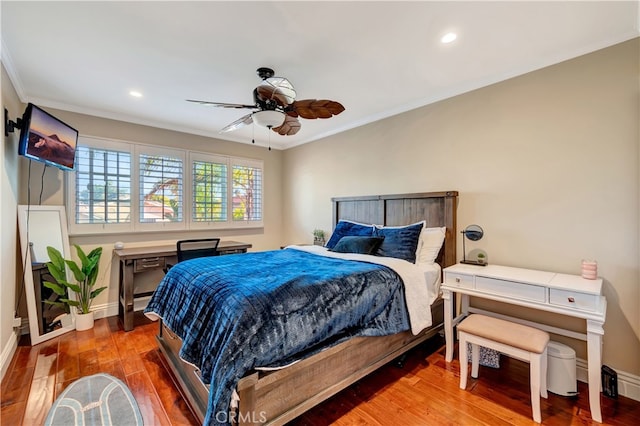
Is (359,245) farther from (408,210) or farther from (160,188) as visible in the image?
(160,188)

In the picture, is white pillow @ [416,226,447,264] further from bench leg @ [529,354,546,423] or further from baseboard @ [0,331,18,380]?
baseboard @ [0,331,18,380]

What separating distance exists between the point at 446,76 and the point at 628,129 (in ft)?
4.69

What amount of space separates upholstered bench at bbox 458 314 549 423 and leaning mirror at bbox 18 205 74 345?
13.5 feet

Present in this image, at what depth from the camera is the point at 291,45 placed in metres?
2.20

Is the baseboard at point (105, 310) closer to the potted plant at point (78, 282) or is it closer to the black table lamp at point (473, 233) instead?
the potted plant at point (78, 282)

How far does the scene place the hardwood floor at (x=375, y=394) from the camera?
6.10 ft

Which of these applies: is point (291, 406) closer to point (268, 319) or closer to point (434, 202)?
point (268, 319)

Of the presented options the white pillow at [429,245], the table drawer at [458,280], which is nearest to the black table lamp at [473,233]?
the white pillow at [429,245]

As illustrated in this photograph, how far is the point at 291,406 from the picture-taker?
1.71 meters

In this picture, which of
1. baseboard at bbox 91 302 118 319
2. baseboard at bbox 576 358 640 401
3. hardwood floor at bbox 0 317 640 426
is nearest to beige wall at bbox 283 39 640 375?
baseboard at bbox 576 358 640 401

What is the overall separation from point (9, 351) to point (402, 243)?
3816 millimetres

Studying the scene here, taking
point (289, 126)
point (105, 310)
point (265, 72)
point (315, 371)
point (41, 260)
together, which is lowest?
point (105, 310)

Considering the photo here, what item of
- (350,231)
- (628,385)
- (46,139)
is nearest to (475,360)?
(628,385)

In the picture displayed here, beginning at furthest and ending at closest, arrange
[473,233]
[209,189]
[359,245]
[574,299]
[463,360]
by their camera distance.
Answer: [209,189] → [359,245] → [473,233] → [463,360] → [574,299]
